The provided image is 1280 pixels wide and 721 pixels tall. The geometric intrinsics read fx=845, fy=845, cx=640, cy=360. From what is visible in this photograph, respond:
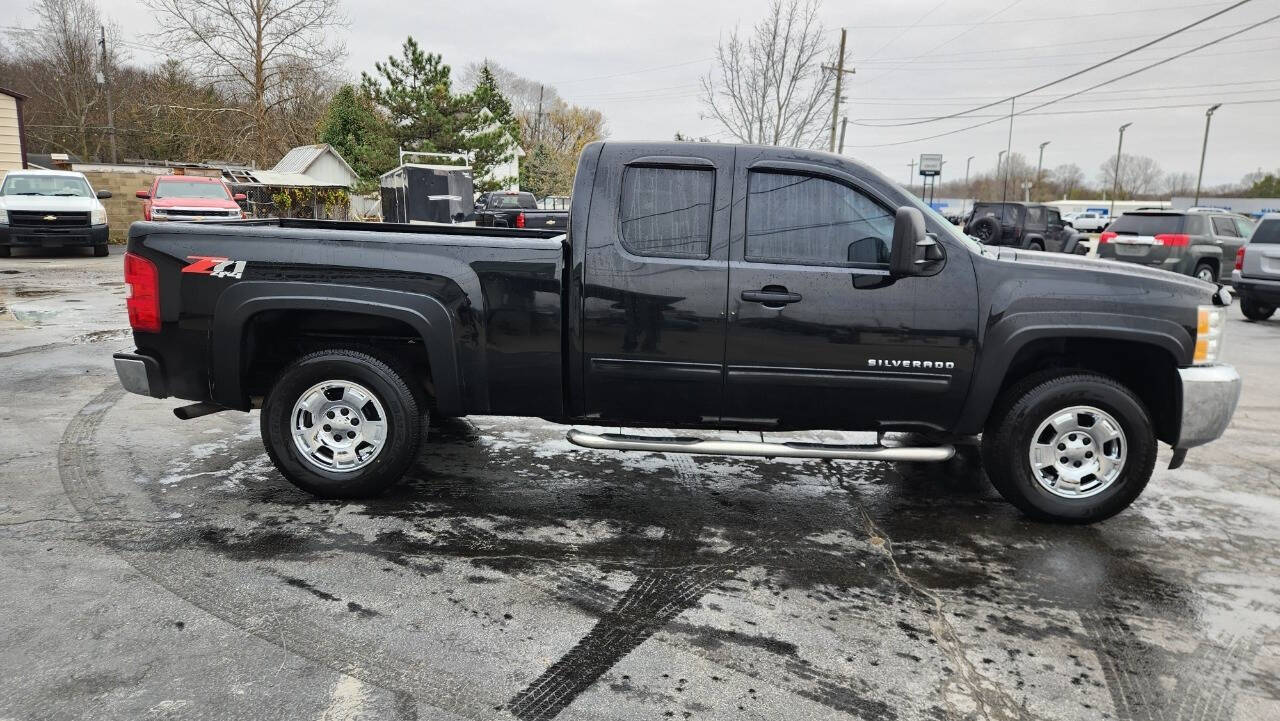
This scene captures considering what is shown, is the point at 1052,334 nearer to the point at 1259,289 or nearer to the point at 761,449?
the point at 761,449

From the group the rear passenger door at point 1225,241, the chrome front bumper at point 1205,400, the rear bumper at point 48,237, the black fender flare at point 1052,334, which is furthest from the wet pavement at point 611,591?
the rear bumper at point 48,237

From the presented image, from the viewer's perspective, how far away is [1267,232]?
13.5 meters

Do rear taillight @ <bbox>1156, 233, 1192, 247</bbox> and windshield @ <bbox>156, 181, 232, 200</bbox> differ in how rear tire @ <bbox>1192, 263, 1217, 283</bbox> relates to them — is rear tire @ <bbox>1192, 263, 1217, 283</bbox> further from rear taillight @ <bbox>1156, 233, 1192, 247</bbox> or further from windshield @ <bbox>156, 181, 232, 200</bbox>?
windshield @ <bbox>156, 181, 232, 200</bbox>

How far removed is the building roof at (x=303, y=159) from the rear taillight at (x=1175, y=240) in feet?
111

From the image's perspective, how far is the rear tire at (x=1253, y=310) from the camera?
46.4ft

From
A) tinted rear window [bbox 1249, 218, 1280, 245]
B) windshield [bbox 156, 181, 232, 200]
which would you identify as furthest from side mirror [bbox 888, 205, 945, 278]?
windshield [bbox 156, 181, 232, 200]

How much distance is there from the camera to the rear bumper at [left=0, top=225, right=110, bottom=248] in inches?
726

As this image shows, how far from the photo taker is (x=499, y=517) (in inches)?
181

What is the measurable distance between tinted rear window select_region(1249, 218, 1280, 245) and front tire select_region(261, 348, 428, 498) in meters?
14.4

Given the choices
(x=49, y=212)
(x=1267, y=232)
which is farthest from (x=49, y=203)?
(x=1267, y=232)

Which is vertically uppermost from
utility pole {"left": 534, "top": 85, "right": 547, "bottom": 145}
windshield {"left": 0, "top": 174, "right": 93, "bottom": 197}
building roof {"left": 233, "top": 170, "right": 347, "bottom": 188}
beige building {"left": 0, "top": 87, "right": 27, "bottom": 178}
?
utility pole {"left": 534, "top": 85, "right": 547, "bottom": 145}

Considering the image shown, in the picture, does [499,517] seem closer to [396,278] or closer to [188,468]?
[396,278]

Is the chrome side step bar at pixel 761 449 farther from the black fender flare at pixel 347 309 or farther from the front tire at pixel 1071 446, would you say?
the black fender flare at pixel 347 309

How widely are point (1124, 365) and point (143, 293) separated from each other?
5.47m
